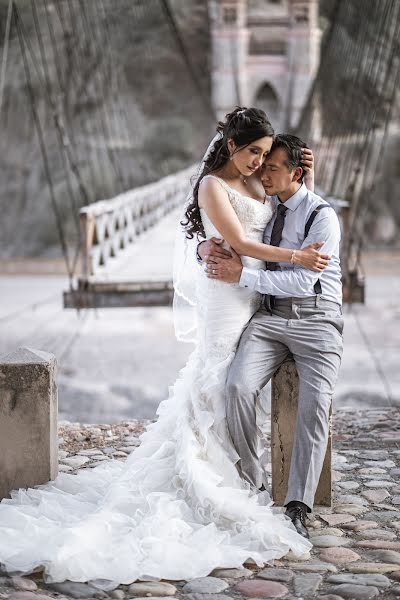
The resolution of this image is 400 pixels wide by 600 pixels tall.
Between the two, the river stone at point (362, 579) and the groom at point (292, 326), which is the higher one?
the groom at point (292, 326)

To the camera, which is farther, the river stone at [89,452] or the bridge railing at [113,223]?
the bridge railing at [113,223]

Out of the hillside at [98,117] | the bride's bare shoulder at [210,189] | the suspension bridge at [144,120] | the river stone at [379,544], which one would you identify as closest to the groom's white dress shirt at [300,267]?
the bride's bare shoulder at [210,189]

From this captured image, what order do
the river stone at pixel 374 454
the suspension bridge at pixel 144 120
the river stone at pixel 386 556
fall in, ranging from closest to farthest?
1. the river stone at pixel 386 556
2. the river stone at pixel 374 454
3. the suspension bridge at pixel 144 120

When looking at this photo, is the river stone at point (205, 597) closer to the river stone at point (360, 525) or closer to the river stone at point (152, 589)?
the river stone at point (152, 589)

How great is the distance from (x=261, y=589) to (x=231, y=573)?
13 centimetres

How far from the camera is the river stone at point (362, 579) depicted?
7.79ft

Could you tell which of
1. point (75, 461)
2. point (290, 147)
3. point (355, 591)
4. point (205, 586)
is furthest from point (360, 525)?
point (75, 461)

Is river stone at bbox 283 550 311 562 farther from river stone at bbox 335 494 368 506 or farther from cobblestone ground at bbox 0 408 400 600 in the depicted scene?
river stone at bbox 335 494 368 506

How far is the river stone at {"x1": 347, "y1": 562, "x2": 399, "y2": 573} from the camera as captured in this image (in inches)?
97.0

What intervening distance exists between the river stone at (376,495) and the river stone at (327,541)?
396mm

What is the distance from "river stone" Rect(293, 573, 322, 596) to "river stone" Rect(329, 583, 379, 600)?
0.14 feet

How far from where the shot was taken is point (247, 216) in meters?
2.99

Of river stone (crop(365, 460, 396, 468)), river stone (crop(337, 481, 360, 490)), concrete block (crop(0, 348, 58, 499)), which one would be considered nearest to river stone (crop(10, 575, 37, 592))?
concrete block (crop(0, 348, 58, 499))

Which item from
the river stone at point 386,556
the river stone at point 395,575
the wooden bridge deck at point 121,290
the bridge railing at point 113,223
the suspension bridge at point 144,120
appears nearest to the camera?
the river stone at point 395,575
